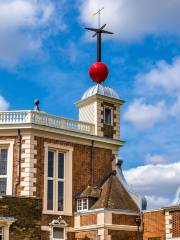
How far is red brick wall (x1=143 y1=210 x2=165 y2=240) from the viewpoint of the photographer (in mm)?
29766

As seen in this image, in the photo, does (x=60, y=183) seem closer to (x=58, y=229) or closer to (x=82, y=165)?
(x=82, y=165)

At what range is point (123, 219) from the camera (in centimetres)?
3044

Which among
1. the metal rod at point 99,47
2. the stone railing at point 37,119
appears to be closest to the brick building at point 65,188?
the stone railing at point 37,119

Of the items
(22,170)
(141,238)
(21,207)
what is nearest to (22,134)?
(22,170)

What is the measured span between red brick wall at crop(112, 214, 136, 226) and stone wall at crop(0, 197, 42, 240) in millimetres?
3915

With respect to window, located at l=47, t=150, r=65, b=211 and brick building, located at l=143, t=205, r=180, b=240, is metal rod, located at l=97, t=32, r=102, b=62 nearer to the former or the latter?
window, located at l=47, t=150, r=65, b=211

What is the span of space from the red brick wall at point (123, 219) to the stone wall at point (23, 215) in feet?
12.8

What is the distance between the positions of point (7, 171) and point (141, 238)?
8.05 metres

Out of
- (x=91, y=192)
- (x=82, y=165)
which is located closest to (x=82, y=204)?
(x=91, y=192)

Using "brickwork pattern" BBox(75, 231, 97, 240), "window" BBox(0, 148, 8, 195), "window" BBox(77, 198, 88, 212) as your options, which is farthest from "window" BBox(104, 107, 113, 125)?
"brickwork pattern" BBox(75, 231, 97, 240)

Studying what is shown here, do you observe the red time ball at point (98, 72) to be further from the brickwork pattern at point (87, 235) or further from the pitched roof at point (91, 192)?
the brickwork pattern at point (87, 235)

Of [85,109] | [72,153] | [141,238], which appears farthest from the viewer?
[85,109]

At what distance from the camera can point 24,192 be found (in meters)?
30.7

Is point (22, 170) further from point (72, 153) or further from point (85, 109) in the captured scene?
point (85, 109)
